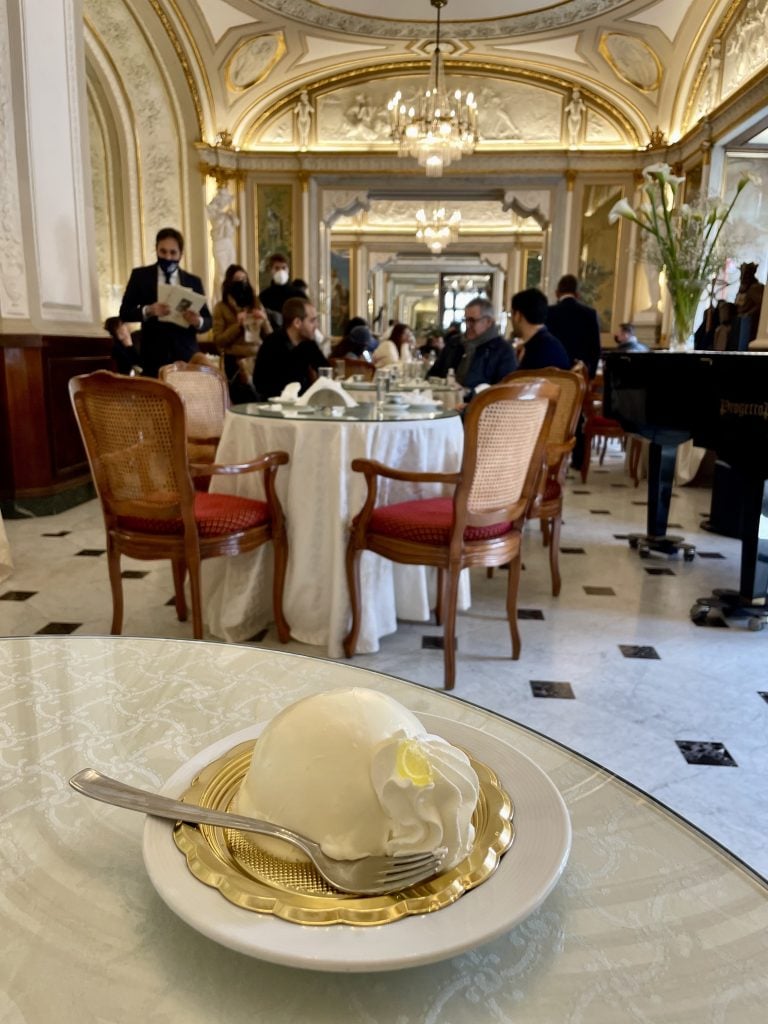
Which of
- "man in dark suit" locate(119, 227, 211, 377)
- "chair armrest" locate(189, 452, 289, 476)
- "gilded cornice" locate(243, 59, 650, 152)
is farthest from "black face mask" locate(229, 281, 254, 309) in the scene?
"gilded cornice" locate(243, 59, 650, 152)

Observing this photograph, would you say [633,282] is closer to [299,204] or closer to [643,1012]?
[299,204]

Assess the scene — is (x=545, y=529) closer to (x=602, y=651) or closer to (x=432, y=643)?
(x=602, y=651)

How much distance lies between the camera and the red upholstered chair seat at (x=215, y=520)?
2846mm

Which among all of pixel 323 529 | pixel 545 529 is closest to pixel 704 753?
pixel 323 529

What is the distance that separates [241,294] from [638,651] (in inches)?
198

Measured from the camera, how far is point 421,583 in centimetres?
327

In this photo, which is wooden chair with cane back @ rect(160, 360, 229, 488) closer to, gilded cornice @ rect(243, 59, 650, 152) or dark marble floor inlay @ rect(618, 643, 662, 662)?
dark marble floor inlay @ rect(618, 643, 662, 662)

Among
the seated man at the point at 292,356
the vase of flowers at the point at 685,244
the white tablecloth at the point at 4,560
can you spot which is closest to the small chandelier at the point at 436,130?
the seated man at the point at 292,356

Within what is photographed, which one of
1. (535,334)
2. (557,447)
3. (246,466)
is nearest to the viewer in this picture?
(246,466)

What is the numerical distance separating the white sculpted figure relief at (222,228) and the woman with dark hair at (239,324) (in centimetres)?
458

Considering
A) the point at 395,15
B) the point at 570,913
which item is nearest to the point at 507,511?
the point at 570,913

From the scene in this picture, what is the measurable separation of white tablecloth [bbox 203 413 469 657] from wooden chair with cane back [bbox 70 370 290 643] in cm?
8

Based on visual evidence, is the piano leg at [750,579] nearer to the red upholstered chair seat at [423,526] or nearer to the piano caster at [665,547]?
the piano caster at [665,547]

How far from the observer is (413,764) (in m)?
0.51
